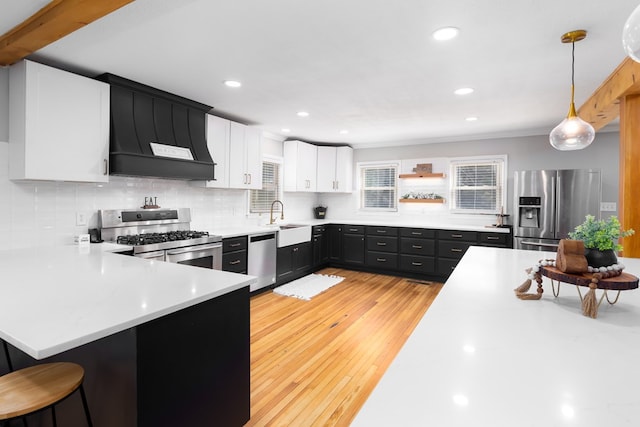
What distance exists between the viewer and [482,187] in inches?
216

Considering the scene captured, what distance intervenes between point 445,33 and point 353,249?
4169 mm

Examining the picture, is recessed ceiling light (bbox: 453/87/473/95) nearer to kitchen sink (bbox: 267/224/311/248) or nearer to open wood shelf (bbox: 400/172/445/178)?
open wood shelf (bbox: 400/172/445/178)

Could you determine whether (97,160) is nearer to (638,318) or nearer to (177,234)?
(177,234)

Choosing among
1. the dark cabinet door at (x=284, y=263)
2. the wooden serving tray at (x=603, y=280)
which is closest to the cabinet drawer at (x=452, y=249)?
the dark cabinet door at (x=284, y=263)

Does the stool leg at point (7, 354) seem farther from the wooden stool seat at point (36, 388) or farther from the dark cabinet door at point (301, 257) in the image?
the dark cabinet door at point (301, 257)

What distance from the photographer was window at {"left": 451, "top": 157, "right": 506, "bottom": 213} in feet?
17.6

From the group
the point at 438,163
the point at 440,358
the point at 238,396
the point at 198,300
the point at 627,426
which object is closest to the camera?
the point at 627,426

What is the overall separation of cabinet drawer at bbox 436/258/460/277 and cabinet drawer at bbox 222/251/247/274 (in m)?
2.96

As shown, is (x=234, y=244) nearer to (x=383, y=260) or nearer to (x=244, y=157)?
(x=244, y=157)

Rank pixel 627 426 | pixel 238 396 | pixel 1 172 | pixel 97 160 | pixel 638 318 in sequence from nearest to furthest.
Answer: pixel 627 426, pixel 638 318, pixel 238 396, pixel 1 172, pixel 97 160

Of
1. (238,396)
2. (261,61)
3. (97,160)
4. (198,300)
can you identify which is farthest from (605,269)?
(97,160)

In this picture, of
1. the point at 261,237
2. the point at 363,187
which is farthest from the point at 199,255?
the point at 363,187

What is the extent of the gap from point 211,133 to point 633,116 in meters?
4.05

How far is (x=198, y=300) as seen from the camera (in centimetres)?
146
